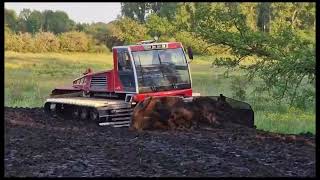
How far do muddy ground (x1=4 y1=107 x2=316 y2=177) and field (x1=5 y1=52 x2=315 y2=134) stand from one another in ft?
2.07

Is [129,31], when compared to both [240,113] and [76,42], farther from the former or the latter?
[240,113]

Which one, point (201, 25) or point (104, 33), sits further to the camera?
point (104, 33)

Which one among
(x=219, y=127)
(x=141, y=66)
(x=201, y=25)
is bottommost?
(x=219, y=127)

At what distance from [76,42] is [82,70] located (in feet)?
14.4

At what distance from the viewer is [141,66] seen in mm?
12305

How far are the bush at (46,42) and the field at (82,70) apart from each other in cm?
18

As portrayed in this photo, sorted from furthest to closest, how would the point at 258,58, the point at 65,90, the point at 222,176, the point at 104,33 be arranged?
the point at 65,90
the point at 104,33
the point at 258,58
the point at 222,176

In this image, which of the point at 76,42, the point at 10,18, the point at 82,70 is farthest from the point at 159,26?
the point at 10,18

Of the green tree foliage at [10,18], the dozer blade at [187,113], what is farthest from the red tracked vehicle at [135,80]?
the green tree foliage at [10,18]

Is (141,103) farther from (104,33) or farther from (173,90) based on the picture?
(104,33)

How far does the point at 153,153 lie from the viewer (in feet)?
25.4

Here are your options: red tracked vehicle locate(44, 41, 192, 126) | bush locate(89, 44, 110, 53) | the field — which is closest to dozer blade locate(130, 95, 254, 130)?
the field

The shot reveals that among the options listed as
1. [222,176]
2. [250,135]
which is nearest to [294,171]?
[222,176]
